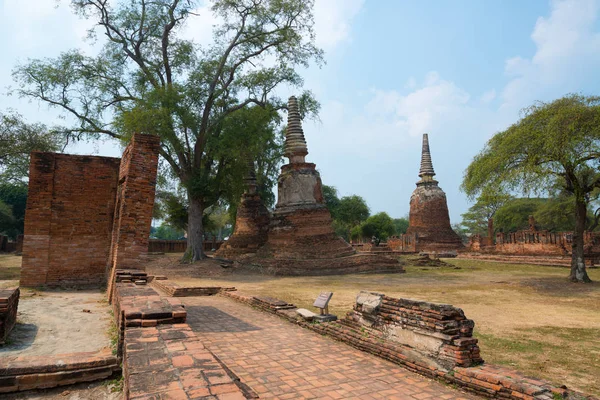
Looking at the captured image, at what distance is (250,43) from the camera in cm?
1920

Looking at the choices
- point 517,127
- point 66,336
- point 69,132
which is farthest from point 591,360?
point 69,132

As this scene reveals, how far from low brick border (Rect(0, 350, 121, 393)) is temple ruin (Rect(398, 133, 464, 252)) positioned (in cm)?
2747

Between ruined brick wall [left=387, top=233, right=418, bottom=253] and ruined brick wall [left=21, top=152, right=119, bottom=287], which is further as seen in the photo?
ruined brick wall [left=387, top=233, right=418, bottom=253]

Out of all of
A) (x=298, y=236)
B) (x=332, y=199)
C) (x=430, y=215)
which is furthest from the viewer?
(x=332, y=199)

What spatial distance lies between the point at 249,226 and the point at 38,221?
11.8 meters

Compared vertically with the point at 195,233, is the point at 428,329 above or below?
below

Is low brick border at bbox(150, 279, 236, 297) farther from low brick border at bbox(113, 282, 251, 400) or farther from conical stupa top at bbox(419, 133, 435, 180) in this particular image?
conical stupa top at bbox(419, 133, 435, 180)

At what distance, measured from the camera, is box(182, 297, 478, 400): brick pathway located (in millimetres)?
3629

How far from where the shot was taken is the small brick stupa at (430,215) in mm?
29359

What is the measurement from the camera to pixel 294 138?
19.4m

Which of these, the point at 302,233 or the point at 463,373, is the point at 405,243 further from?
the point at 463,373

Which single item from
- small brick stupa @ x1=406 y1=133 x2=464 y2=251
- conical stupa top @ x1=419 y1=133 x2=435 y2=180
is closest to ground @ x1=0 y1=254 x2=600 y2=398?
small brick stupa @ x1=406 y1=133 x2=464 y2=251

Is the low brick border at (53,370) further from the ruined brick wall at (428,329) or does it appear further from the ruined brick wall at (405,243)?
the ruined brick wall at (405,243)

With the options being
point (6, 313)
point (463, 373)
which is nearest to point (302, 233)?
point (6, 313)
